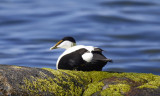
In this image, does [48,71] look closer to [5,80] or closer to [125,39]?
[5,80]

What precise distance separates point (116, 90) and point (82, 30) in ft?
31.2

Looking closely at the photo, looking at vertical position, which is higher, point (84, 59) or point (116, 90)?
point (84, 59)

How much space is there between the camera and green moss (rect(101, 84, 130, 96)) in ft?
15.9

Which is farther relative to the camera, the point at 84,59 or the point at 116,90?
the point at 84,59

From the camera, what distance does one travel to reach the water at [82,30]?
456 inches

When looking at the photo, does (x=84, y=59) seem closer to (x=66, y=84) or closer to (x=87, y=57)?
(x=87, y=57)

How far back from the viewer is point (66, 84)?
505 cm

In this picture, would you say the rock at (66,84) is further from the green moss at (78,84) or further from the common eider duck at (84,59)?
the common eider duck at (84,59)

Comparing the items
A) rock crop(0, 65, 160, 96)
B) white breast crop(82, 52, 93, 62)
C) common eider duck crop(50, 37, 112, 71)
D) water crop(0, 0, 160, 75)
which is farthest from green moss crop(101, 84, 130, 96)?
water crop(0, 0, 160, 75)

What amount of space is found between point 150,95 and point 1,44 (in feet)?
29.8

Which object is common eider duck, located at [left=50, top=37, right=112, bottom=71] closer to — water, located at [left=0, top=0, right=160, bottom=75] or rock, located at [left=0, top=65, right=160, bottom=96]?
rock, located at [left=0, top=65, right=160, bottom=96]

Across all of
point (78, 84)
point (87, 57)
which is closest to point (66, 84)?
point (78, 84)

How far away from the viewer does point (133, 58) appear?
38.9ft

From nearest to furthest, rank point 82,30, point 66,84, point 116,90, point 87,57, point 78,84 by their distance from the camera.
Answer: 1. point 116,90
2. point 66,84
3. point 78,84
4. point 87,57
5. point 82,30
